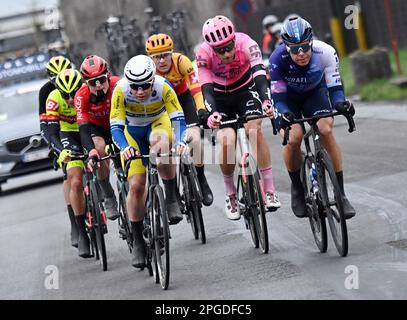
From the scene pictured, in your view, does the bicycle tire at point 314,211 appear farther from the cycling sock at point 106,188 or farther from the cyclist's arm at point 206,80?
the cycling sock at point 106,188

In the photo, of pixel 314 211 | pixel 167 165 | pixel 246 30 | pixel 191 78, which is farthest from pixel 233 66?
pixel 246 30

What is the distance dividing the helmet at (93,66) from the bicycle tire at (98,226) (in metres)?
1.17

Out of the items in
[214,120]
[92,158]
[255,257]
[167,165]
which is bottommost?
[255,257]

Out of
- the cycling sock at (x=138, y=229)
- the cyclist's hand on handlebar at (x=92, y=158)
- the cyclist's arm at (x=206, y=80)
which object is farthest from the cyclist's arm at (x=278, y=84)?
the cyclist's hand on handlebar at (x=92, y=158)

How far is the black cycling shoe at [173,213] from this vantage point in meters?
10.3

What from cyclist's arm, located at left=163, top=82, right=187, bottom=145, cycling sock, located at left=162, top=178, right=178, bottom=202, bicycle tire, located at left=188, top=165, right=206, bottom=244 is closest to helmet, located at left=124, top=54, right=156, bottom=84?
cyclist's arm, located at left=163, top=82, right=187, bottom=145

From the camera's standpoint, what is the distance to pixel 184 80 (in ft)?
42.1

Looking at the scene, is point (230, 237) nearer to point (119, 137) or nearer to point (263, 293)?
point (119, 137)

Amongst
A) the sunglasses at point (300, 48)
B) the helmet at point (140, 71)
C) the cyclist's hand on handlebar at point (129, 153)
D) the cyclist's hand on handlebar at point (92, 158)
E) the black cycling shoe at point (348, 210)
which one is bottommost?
the black cycling shoe at point (348, 210)

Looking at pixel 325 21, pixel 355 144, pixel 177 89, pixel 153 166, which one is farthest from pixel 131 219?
pixel 325 21

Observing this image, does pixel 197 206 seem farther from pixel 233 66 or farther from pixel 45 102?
pixel 45 102

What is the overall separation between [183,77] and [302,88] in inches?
106

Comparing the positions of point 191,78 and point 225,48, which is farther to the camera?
point 191,78

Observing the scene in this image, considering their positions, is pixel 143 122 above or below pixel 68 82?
below
